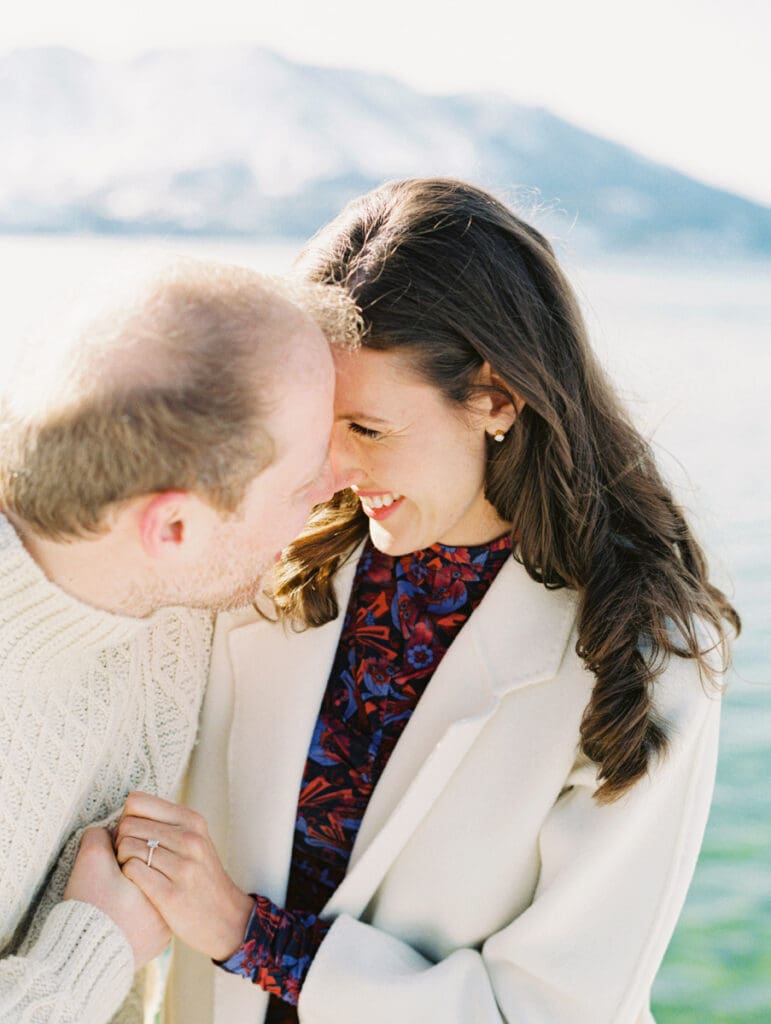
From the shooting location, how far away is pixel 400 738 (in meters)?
1.71

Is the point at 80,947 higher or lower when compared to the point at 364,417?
lower

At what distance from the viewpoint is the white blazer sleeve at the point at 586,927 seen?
1.54 meters

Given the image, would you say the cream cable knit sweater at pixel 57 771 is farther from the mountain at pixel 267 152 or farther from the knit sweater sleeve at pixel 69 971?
the mountain at pixel 267 152

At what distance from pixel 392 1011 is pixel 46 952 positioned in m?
0.48

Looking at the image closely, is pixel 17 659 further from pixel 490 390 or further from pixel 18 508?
pixel 490 390

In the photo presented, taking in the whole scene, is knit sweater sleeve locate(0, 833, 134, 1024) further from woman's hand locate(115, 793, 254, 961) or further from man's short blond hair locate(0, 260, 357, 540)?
man's short blond hair locate(0, 260, 357, 540)

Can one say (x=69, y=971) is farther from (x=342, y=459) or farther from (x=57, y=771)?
(x=342, y=459)

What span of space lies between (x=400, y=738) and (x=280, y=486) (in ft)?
1.67

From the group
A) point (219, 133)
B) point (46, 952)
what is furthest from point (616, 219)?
point (46, 952)

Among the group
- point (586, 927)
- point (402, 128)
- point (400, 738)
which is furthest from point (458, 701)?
point (402, 128)

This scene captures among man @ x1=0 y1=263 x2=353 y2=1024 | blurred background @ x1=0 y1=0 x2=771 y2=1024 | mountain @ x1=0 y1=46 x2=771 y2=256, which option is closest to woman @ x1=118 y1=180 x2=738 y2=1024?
man @ x1=0 y1=263 x2=353 y2=1024

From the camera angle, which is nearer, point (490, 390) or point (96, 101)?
point (490, 390)

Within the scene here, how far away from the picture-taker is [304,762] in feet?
5.70

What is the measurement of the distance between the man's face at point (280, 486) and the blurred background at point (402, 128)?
7.03m
